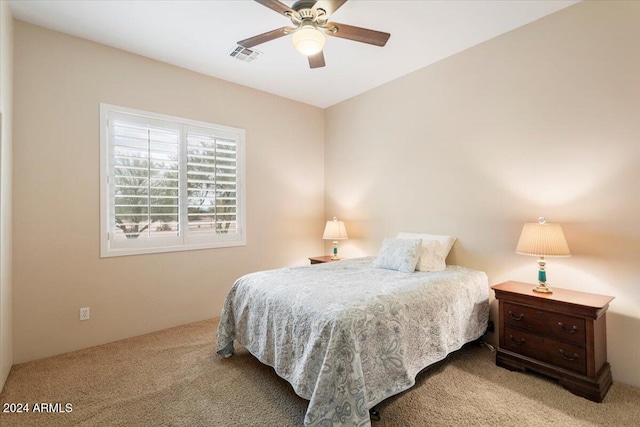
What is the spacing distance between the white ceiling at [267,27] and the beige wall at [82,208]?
0.25 m

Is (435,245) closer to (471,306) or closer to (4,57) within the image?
(471,306)

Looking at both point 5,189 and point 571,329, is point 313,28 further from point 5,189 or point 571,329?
point 571,329

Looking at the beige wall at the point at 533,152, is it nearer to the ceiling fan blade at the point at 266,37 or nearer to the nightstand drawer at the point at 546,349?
the nightstand drawer at the point at 546,349

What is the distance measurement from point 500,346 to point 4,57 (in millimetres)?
4492

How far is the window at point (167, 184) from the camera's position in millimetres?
3033

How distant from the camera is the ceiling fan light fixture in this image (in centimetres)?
207

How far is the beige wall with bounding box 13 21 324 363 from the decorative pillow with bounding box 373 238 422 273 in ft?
6.18

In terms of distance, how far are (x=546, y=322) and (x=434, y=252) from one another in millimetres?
1027

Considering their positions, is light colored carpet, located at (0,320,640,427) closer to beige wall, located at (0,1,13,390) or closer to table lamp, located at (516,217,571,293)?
beige wall, located at (0,1,13,390)

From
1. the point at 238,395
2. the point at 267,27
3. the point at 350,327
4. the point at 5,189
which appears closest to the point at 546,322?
the point at 350,327

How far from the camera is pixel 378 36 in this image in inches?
87.0

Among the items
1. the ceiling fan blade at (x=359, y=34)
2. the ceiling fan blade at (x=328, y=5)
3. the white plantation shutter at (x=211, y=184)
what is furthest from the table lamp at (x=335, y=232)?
the ceiling fan blade at (x=328, y=5)

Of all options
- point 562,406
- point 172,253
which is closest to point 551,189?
point 562,406

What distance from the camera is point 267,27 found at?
8.92 feet
